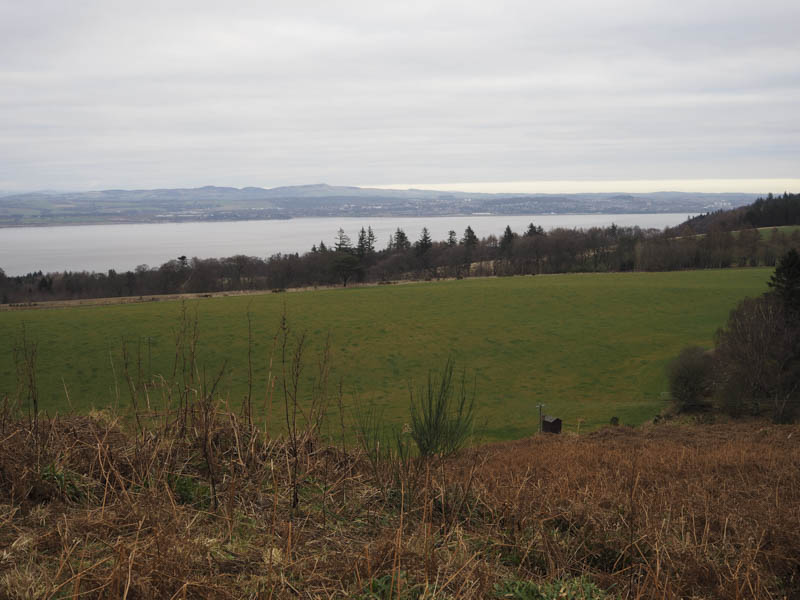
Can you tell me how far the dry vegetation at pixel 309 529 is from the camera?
2.62 meters

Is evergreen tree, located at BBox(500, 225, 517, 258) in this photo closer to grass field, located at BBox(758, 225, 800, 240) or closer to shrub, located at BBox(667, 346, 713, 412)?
grass field, located at BBox(758, 225, 800, 240)

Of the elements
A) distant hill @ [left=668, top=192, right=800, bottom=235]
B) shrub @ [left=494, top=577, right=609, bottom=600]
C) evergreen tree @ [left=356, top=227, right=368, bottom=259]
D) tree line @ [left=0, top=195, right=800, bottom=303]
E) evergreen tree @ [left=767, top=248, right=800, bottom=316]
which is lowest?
shrub @ [left=494, top=577, right=609, bottom=600]

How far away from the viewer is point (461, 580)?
9.10 feet

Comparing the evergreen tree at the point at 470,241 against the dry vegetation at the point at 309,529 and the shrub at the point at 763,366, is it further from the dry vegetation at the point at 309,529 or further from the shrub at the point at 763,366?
the dry vegetation at the point at 309,529

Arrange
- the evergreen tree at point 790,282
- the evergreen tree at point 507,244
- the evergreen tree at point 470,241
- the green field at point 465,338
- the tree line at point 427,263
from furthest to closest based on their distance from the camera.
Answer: the evergreen tree at point 470,241 → the evergreen tree at point 507,244 → the tree line at point 427,263 → the green field at point 465,338 → the evergreen tree at point 790,282

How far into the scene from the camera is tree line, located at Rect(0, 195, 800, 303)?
68375 mm

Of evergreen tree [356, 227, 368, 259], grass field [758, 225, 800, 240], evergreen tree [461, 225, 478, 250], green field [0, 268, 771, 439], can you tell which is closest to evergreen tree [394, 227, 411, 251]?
evergreen tree [356, 227, 368, 259]

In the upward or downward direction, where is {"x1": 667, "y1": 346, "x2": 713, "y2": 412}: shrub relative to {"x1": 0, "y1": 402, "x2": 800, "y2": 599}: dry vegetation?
downward

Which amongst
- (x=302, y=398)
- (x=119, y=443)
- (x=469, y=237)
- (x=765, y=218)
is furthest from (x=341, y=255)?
(x=765, y=218)

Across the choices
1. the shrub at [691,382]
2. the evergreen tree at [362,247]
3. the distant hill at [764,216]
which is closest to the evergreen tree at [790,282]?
the shrub at [691,382]

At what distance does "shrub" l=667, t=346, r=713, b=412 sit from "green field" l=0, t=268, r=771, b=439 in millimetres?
1738

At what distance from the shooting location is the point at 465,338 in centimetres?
3903

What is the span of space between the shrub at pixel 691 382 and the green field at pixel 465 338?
68.4 inches

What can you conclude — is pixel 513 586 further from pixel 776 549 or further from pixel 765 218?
pixel 765 218
